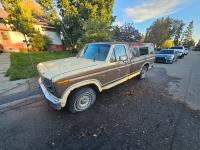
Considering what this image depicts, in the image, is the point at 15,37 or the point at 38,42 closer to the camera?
the point at 38,42

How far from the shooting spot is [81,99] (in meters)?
3.68

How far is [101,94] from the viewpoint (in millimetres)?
4867

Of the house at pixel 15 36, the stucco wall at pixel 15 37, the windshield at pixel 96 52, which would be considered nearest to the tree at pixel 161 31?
the house at pixel 15 36

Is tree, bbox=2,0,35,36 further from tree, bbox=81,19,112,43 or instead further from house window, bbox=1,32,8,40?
house window, bbox=1,32,8,40

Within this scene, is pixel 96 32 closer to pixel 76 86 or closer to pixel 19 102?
pixel 19 102

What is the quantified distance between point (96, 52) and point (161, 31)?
42.1 metres

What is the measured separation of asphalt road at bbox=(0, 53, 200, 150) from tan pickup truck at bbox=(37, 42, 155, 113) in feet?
1.72

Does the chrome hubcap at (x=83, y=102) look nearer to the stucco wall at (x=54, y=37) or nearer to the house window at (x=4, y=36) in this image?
the house window at (x=4, y=36)

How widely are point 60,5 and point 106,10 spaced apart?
6834 millimetres

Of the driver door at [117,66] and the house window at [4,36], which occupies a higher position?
the house window at [4,36]

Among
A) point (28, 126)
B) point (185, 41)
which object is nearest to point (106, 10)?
point (28, 126)

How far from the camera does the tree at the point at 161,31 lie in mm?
39656

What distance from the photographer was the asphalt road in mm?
2615

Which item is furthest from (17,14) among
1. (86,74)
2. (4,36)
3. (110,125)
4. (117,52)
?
(110,125)
